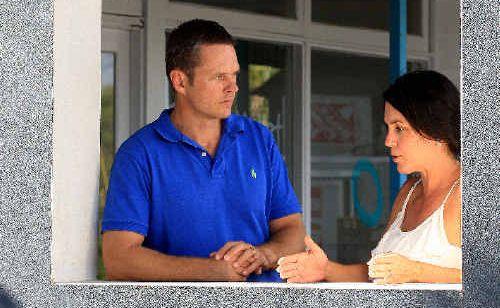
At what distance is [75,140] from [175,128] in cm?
47

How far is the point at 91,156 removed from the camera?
328 centimetres

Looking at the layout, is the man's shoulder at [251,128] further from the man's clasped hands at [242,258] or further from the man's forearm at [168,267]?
the man's forearm at [168,267]

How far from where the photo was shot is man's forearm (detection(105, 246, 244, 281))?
3.26 meters

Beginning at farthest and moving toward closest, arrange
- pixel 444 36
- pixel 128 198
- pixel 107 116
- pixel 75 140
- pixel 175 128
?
pixel 444 36 < pixel 107 116 < pixel 175 128 < pixel 128 198 < pixel 75 140

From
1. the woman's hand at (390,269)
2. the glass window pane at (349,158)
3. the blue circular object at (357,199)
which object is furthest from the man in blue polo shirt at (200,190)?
the blue circular object at (357,199)

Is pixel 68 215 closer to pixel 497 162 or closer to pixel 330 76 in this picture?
pixel 497 162

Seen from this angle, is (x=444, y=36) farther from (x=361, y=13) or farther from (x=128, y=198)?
(x=128, y=198)

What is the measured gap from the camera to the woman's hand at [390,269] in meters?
2.89

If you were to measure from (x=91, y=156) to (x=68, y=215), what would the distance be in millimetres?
221

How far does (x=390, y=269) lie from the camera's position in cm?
290

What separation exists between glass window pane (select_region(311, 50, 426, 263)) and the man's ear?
4.34m

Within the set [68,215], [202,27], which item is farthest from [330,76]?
[68,215]

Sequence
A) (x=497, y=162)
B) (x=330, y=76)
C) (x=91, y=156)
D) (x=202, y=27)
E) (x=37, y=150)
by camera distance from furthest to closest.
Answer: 1. (x=330, y=76)
2. (x=202, y=27)
3. (x=91, y=156)
4. (x=37, y=150)
5. (x=497, y=162)

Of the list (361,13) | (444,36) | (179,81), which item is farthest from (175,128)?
(444,36)
